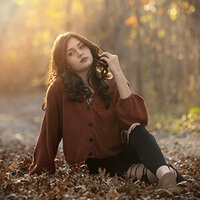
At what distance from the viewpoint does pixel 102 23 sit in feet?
41.4

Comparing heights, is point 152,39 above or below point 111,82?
above

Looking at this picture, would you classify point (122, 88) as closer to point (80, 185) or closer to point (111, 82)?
point (111, 82)

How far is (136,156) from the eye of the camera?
3.14 m

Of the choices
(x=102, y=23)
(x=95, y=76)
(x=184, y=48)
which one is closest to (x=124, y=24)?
(x=102, y=23)

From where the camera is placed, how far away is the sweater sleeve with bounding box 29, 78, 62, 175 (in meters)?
3.19

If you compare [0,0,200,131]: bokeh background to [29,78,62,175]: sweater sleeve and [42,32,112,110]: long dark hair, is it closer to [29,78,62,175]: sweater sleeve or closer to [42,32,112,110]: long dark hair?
[42,32,112,110]: long dark hair

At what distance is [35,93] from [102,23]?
9.21 metres

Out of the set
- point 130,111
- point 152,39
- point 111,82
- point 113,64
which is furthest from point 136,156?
point 152,39

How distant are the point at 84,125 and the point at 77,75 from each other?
19.2 inches

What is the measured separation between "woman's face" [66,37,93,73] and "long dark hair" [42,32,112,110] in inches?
1.4

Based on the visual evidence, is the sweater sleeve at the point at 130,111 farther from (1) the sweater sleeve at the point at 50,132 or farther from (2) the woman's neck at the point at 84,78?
(1) the sweater sleeve at the point at 50,132

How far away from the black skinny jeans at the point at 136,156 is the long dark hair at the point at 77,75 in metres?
0.42

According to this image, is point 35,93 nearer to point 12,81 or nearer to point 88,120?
point 12,81

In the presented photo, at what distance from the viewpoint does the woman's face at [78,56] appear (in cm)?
318
